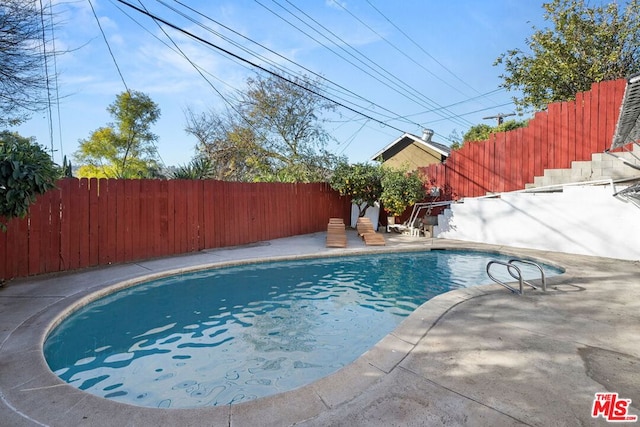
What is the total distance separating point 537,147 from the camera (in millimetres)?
9352

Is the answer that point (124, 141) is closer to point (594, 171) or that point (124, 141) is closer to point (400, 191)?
point (400, 191)

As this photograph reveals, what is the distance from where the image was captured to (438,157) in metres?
21.1

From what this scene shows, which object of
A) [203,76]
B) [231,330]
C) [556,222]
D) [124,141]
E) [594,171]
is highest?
[203,76]

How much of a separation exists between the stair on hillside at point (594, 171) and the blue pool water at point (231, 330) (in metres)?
3.36

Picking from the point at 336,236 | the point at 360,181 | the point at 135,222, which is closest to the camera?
the point at 135,222

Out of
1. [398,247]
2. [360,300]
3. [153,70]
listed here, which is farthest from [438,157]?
[360,300]

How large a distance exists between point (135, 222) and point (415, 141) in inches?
734

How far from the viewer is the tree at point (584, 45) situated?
484 inches

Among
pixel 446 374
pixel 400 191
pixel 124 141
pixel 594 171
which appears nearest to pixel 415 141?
pixel 400 191

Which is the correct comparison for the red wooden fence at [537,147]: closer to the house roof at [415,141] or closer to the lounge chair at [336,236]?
the lounge chair at [336,236]

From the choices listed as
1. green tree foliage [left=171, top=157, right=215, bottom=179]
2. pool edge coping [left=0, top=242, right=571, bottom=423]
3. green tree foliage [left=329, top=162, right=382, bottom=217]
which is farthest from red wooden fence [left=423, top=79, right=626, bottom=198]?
green tree foliage [left=171, top=157, right=215, bottom=179]

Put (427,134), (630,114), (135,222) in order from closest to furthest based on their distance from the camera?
1. (630,114)
2. (135,222)
3. (427,134)

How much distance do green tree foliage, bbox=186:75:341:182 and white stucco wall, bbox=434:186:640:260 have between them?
8.86 meters

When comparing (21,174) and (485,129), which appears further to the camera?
(485,129)
